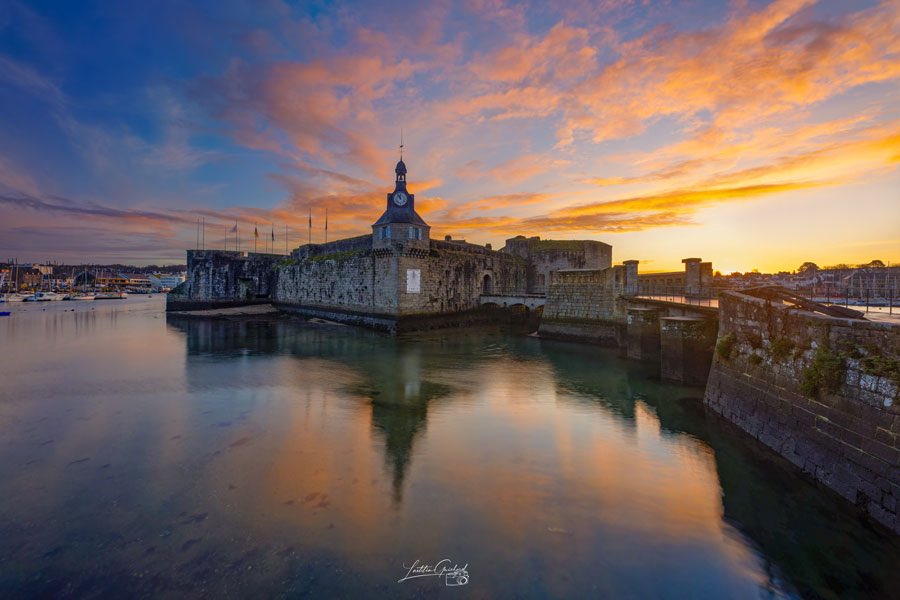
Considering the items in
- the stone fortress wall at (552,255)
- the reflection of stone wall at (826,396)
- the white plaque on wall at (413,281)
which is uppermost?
the stone fortress wall at (552,255)

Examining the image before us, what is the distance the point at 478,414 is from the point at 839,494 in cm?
615

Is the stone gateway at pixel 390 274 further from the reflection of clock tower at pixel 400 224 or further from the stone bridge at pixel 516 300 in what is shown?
the stone bridge at pixel 516 300

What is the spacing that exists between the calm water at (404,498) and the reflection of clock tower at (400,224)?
13.4 m

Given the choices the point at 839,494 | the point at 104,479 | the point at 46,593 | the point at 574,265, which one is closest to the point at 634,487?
the point at 839,494

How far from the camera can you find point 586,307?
19.1 m

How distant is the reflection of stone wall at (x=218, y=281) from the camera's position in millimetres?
36375

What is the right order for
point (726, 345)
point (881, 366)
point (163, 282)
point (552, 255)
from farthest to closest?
point (163, 282) → point (552, 255) → point (726, 345) → point (881, 366)

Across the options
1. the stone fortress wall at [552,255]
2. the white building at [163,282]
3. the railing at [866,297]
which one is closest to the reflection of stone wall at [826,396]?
the railing at [866,297]

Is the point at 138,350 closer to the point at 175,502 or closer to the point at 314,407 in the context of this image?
the point at 314,407

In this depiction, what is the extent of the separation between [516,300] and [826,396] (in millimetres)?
20813

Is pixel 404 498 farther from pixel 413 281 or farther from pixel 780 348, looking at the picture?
pixel 413 281

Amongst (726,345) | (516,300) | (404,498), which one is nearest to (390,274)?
(516,300)

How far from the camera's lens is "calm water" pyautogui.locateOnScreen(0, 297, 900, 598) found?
4008 millimetres

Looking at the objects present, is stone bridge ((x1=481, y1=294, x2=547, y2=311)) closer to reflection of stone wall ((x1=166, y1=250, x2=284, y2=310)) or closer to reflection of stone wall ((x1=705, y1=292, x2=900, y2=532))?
reflection of stone wall ((x1=705, y1=292, x2=900, y2=532))
